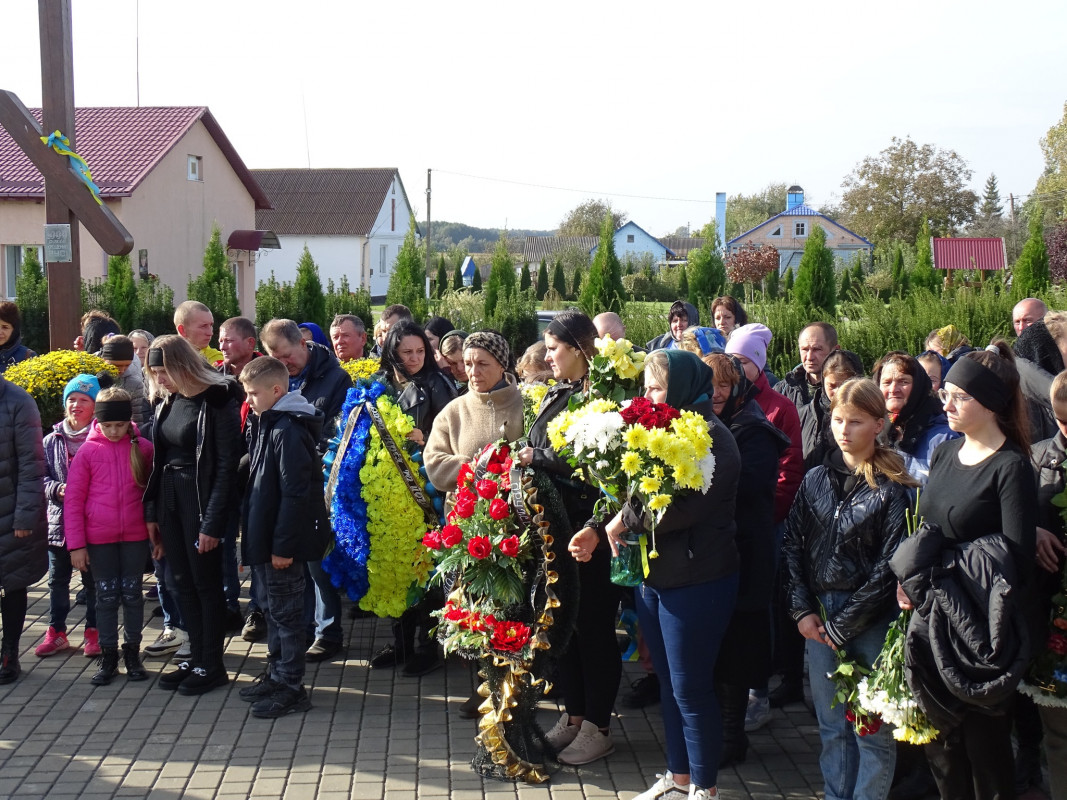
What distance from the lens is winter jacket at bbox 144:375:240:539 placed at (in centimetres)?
517

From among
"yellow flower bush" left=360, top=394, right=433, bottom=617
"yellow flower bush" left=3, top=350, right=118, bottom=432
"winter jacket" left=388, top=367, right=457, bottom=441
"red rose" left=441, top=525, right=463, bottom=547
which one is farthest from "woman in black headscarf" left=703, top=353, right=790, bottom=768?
"yellow flower bush" left=3, top=350, right=118, bottom=432

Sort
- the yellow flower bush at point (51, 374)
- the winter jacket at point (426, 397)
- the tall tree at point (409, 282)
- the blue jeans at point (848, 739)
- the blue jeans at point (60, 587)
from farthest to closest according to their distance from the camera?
the tall tree at point (409, 282) → the yellow flower bush at point (51, 374) → the blue jeans at point (60, 587) → the winter jacket at point (426, 397) → the blue jeans at point (848, 739)

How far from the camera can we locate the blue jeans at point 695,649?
389 cm

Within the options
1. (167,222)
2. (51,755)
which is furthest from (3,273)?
(51,755)

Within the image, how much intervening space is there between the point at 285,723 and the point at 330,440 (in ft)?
5.15

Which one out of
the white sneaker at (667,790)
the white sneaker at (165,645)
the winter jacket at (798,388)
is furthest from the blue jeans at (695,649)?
the white sneaker at (165,645)

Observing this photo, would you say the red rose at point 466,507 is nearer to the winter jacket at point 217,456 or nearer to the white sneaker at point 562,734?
the white sneaker at point 562,734

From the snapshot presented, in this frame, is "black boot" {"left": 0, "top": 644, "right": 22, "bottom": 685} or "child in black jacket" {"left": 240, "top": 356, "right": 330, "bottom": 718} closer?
"child in black jacket" {"left": 240, "top": 356, "right": 330, "bottom": 718}

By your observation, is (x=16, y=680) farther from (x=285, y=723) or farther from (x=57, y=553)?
(x=285, y=723)

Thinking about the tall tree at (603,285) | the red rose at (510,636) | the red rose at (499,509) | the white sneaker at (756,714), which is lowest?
the white sneaker at (756,714)

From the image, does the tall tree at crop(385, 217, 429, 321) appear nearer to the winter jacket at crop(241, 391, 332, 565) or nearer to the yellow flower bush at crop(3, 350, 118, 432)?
the yellow flower bush at crop(3, 350, 118, 432)

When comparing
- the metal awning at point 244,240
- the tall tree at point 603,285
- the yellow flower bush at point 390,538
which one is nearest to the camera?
the yellow flower bush at point 390,538

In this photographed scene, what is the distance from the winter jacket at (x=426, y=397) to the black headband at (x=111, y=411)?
5.04 feet

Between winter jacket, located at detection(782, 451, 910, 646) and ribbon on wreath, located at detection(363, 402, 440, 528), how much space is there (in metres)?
2.18
